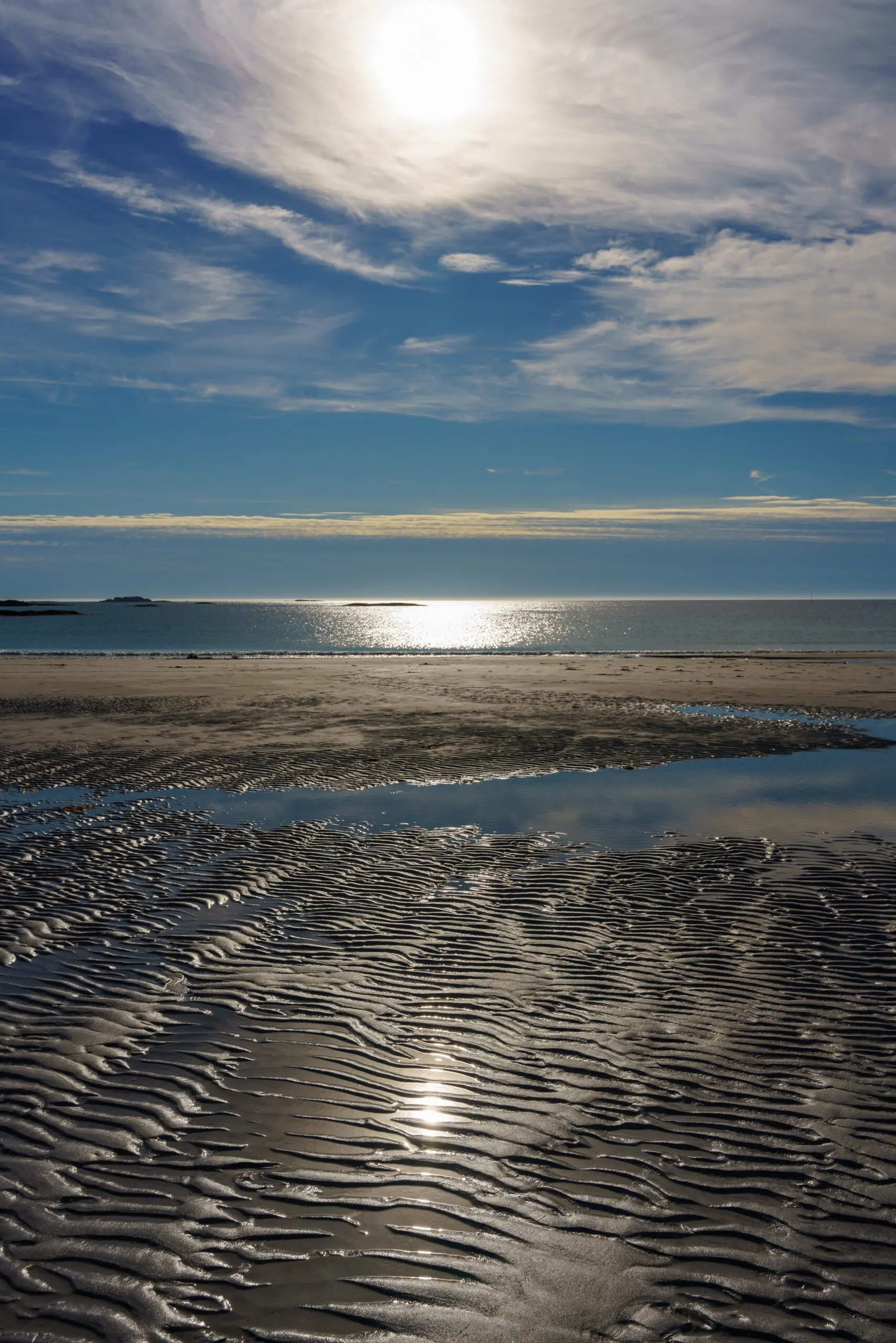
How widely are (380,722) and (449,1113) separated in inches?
891

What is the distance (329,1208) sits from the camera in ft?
17.6

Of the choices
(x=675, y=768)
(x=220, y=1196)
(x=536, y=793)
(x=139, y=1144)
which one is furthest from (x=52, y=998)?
(x=675, y=768)

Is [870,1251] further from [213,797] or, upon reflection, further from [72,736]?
[72,736]

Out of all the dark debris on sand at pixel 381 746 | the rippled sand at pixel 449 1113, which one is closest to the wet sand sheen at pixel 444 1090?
the rippled sand at pixel 449 1113

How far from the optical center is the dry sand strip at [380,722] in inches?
828

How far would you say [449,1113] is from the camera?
6387mm

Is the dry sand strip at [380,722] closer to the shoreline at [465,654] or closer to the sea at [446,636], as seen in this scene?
the shoreline at [465,654]

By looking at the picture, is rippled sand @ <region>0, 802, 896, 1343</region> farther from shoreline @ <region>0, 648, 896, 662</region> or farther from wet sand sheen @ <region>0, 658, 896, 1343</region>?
shoreline @ <region>0, 648, 896, 662</region>

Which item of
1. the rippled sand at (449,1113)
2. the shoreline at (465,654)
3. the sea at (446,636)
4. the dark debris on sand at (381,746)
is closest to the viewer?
the rippled sand at (449,1113)

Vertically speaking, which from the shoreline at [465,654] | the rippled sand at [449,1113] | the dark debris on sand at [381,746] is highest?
the shoreline at [465,654]

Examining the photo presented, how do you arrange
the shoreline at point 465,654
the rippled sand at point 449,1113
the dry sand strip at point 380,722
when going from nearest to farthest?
the rippled sand at point 449,1113 → the dry sand strip at point 380,722 → the shoreline at point 465,654

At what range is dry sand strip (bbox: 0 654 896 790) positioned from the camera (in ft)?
69.0

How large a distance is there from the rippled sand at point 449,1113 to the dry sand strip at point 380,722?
9.26 meters

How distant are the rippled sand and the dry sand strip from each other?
926 cm
